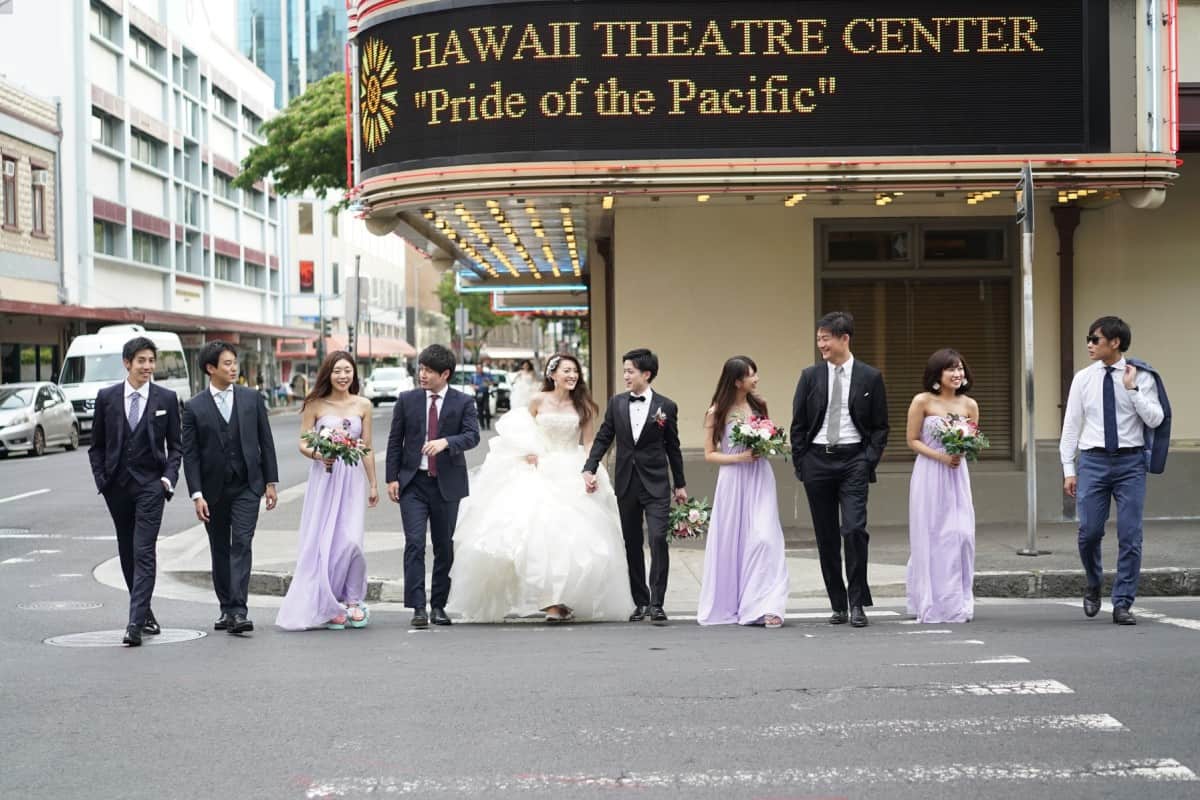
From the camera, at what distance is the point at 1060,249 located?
1530cm

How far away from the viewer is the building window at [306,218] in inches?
3477

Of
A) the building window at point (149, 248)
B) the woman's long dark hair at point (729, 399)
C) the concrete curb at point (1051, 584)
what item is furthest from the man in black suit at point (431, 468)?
the building window at point (149, 248)

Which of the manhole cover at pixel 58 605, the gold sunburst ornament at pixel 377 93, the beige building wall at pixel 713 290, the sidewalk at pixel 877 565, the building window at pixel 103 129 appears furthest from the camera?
the building window at pixel 103 129

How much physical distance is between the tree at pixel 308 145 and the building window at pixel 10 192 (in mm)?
8248

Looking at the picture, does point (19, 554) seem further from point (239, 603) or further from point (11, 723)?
point (11, 723)

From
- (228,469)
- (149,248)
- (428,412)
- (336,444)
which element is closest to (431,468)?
(428,412)

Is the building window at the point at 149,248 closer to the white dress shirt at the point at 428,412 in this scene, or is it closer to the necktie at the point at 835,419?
the white dress shirt at the point at 428,412

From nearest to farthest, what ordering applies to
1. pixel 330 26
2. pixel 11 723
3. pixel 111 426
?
pixel 11 723 → pixel 111 426 → pixel 330 26

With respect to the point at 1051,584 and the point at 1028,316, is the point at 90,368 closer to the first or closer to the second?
the point at 1028,316

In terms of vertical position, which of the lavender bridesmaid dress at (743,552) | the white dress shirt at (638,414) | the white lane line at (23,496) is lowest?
the white lane line at (23,496)

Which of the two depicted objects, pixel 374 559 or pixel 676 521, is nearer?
pixel 676 521

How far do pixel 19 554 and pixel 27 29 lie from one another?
39.0 meters

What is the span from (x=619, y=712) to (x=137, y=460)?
423 cm

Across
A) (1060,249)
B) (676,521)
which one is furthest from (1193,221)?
(676,521)
